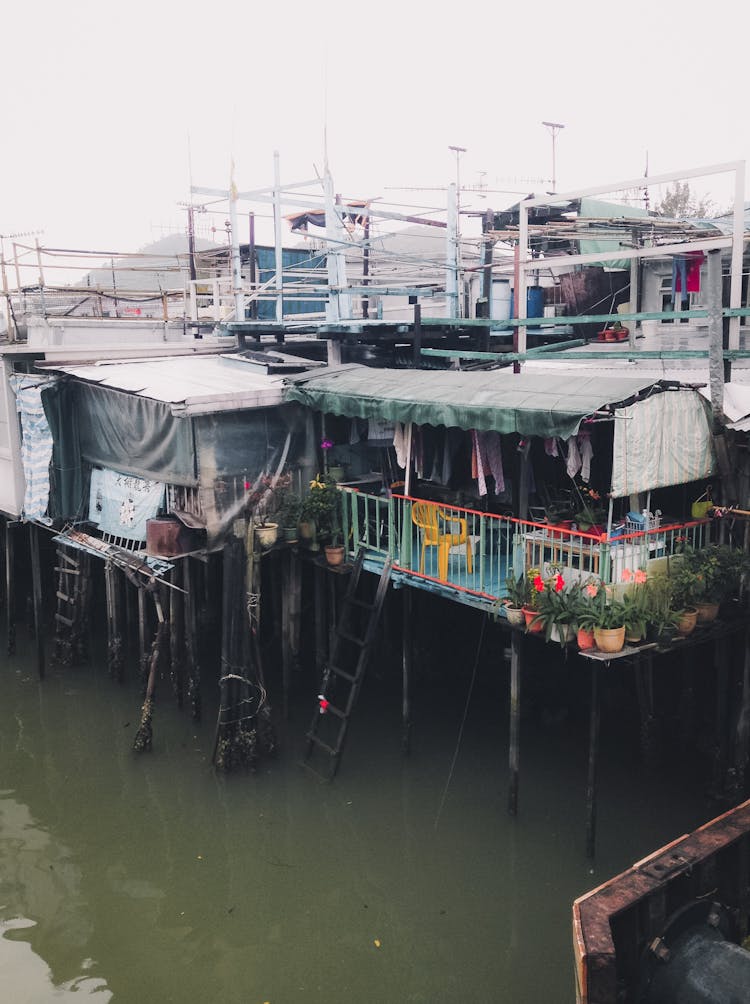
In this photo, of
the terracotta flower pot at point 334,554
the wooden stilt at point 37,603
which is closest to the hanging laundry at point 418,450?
the terracotta flower pot at point 334,554

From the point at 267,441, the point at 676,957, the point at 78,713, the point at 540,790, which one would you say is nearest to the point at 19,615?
the point at 78,713

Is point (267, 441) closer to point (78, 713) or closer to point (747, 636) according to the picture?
point (78, 713)

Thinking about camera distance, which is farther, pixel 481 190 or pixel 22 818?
pixel 481 190

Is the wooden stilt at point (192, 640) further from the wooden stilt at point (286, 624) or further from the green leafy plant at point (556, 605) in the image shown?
the green leafy plant at point (556, 605)

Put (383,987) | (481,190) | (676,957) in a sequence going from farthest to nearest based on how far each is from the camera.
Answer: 1. (481,190)
2. (383,987)
3. (676,957)

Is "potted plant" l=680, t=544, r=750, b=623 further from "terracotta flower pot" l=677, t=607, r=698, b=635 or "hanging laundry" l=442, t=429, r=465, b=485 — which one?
"hanging laundry" l=442, t=429, r=465, b=485

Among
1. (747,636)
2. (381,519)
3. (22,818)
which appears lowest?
(22,818)

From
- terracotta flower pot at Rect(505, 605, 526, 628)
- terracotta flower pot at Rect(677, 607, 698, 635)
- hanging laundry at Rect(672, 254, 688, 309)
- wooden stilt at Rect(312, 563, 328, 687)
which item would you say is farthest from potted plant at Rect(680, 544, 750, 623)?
hanging laundry at Rect(672, 254, 688, 309)
